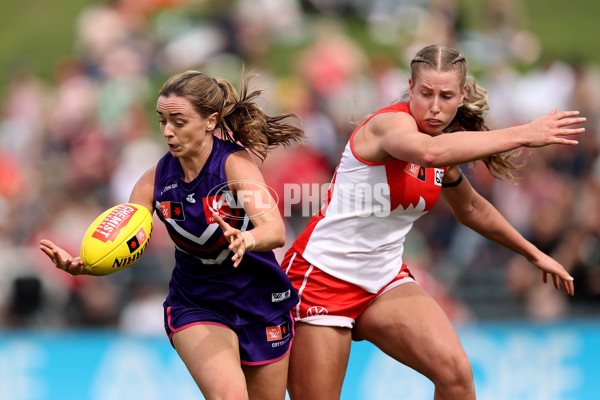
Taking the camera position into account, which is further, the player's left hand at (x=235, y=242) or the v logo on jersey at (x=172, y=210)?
the v logo on jersey at (x=172, y=210)

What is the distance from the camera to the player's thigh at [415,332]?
4125mm

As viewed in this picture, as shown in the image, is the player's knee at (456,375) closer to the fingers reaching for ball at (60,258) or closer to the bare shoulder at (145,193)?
the bare shoulder at (145,193)

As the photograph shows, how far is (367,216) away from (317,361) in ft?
2.60

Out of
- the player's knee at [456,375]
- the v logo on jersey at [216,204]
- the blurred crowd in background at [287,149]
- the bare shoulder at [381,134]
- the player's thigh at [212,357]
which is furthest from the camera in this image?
the blurred crowd in background at [287,149]

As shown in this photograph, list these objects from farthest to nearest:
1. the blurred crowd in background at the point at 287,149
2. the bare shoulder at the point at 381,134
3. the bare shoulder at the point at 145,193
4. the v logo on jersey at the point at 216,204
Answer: the blurred crowd in background at the point at 287,149, the bare shoulder at the point at 145,193, the v logo on jersey at the point at 216,204, the bare shoulder at the point at 381,134

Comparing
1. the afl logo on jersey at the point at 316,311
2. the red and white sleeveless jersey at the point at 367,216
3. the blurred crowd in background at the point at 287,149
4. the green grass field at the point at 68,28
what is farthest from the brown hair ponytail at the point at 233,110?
the green grass field at the point at 68,28

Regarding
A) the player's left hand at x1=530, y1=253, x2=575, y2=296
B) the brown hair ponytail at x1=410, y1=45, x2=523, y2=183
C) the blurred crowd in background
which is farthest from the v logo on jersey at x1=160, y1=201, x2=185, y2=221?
the blurred crowd in background

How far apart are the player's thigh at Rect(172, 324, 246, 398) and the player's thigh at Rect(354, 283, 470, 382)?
776 millimetres

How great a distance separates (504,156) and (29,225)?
5806 mm

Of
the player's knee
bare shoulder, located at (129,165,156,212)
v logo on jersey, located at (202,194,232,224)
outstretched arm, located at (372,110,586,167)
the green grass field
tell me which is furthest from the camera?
the green grass field

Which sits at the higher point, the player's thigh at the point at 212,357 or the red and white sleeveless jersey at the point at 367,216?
the red and white sleeveless jersey at the point at 367,216

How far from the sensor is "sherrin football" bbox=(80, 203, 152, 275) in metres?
3.91

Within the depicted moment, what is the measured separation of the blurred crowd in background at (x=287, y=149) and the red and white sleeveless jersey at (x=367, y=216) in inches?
94.8

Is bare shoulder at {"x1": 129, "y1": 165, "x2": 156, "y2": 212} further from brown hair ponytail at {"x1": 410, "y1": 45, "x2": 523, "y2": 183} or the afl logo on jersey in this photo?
brown hair ponytail at {"x1": 410, "y1": 45, "x2": 523, "y2": 183}
